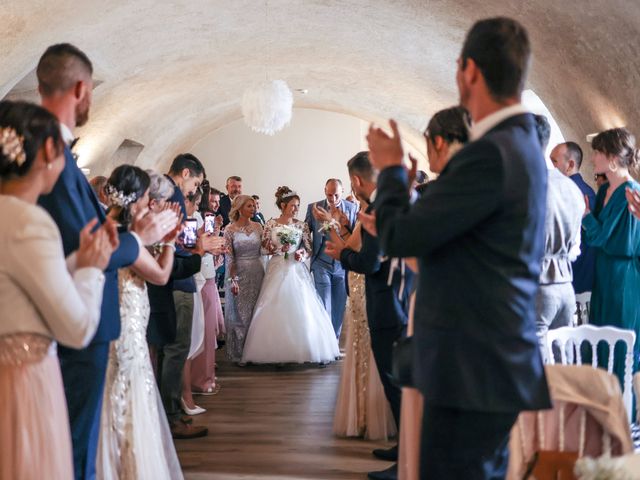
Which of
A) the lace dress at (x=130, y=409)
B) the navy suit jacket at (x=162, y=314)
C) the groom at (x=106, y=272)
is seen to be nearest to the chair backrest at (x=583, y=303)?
the navy suit jacket at (x=162, y=314)

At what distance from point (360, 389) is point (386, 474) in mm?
949

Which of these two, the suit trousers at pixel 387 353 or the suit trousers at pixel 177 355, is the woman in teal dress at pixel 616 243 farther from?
the suit trousers at pixel 177 355

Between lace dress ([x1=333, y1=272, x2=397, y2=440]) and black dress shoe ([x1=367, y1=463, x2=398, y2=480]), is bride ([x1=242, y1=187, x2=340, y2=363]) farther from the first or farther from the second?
black dress shoe ([x1=367, y1=463, x2=398, y2=480])

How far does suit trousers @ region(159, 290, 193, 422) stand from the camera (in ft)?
17.2

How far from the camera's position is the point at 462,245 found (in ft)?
6.31

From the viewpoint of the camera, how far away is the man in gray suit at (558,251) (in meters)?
4.00

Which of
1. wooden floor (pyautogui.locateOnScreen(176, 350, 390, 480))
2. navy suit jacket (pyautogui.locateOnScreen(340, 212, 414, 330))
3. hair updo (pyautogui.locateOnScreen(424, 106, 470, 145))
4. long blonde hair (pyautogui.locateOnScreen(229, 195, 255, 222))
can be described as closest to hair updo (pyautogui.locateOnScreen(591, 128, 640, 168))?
navy suit jacket (pyautogui.locateOnScreen(340, 212, 414, 330))

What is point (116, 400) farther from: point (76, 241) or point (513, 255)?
point (513, 255)

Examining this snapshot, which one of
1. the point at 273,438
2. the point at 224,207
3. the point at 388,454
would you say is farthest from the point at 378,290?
the point at 224,207

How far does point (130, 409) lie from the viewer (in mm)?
3570

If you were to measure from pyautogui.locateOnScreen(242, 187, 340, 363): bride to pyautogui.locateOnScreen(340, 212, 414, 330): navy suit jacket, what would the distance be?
3504mm

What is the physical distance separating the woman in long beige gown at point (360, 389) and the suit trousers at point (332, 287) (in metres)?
3.70

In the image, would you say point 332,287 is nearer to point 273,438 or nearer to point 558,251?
point 273,438

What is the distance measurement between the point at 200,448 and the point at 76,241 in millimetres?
2640
